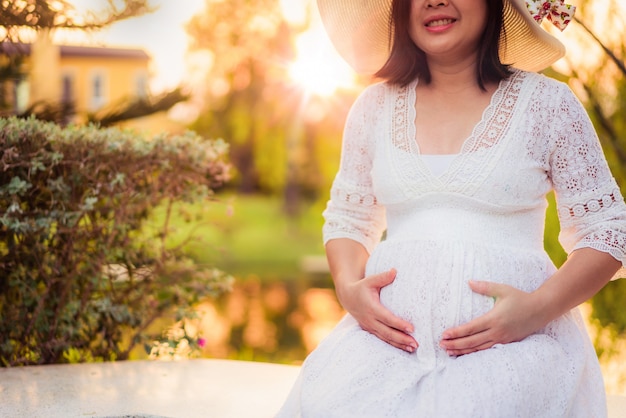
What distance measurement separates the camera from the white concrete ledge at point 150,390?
2.67 m

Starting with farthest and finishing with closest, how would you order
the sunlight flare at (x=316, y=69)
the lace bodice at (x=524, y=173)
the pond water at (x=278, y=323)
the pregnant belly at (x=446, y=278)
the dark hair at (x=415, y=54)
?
1. the sunlight flare at (x=316, y=69)
2. the pond water at (x=278, y=323)
3. the dark hair at (x=415, y=54)
4. the lace bodice at (x=524, y=173)
5. the pregnant belly at (x=446, y=278)

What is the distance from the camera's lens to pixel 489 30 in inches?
87.0

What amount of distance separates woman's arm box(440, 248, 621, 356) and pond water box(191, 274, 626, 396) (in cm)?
334

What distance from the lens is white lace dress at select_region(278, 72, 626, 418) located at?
178 centimetres

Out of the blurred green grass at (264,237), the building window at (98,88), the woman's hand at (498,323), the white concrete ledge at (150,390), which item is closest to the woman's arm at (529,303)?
the woman's hand at (498,323)

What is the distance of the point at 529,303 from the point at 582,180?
408 millimetres

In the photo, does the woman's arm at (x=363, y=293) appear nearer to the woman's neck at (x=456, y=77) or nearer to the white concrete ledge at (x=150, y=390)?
the woman's neck at (x=456, y=77)

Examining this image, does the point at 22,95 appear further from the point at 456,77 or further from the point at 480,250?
the point at 480,250

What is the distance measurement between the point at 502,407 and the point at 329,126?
2720 cm

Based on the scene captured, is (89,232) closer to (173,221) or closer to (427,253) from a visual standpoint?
(173,221)

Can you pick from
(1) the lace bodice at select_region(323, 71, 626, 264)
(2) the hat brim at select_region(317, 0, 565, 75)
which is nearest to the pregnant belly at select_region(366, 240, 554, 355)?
(1) the lace bodice at select_region(323, 71, 626, 264)

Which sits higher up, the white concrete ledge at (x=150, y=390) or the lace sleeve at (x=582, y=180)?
the lace sleeve at (x=582, y=180)

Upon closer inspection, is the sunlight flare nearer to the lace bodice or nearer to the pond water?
the pond water

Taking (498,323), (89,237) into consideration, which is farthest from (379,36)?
(89,237)
